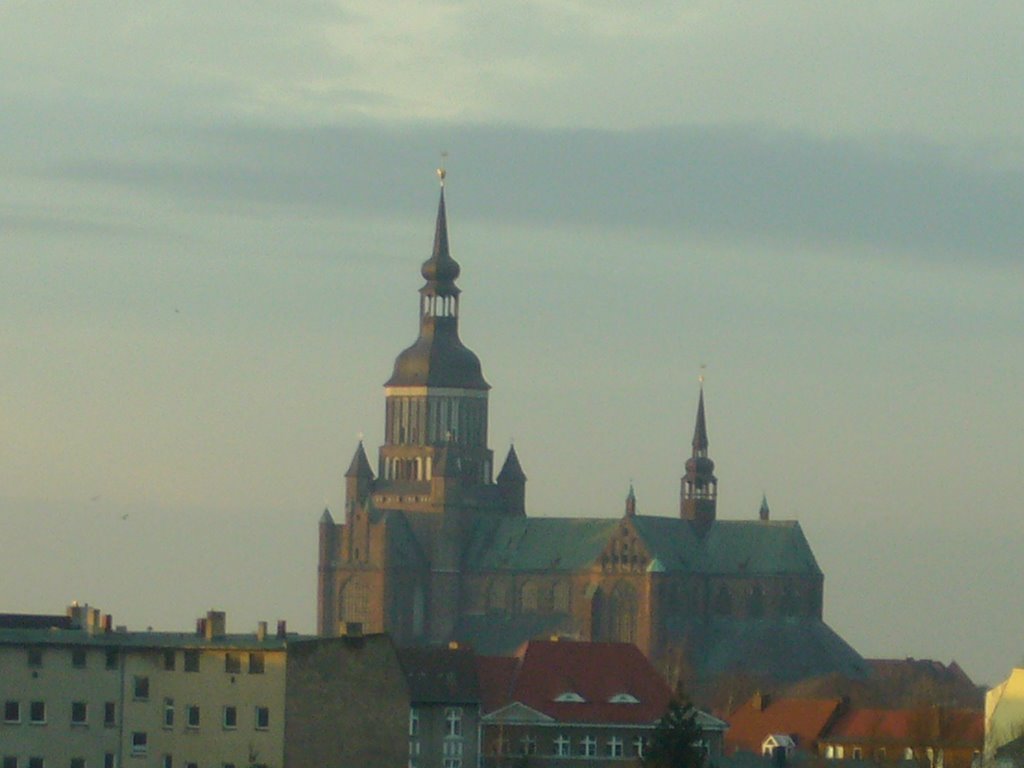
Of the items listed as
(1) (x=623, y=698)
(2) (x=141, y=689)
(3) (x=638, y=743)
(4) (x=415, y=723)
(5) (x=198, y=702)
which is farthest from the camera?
(1) (x=623, y=698)

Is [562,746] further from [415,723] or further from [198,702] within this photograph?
[198,702]

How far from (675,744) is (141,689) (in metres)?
16.9

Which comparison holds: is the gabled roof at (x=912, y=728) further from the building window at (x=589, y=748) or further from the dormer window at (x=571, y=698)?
the dormer window at (x=571, y=698)

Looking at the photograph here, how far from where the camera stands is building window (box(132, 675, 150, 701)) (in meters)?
121

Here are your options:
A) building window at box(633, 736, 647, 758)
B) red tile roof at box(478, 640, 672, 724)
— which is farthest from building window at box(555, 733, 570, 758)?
building window at box(633, 736, 647, 758)

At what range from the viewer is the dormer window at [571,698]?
151250mm

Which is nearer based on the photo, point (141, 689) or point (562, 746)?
point (141, 689)

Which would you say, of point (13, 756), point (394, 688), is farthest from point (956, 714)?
point (13, 756)

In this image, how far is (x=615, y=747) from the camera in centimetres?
14875

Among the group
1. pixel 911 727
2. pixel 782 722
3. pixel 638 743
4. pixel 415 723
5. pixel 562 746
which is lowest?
pixel 911 727

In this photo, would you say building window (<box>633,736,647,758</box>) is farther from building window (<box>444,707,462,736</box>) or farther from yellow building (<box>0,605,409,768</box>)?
yellow building (<box>0,605,409,768</box>)

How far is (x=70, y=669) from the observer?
121 metres

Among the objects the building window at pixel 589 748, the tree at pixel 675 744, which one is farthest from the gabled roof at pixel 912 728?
the tree at pixel 675 744

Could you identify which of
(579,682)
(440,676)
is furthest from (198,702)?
(579,682)
